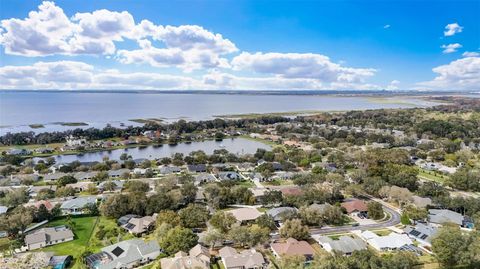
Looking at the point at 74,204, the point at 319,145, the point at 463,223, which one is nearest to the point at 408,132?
the point at 319,145

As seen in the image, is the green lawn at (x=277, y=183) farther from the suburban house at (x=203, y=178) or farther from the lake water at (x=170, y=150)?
the lake water at (x=170, y=150)

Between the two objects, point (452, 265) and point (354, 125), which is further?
point (354, 125)

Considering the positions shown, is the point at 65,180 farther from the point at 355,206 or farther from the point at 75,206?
the point at 355,206

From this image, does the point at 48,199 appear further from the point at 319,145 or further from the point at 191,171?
the point at 319,145

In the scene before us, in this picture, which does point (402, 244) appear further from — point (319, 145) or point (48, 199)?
point (319, 145)

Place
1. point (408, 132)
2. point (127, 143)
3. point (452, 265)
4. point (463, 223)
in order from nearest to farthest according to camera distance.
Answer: point (452, 265) → point (463, 223) → point (127, 143) → point (408, 132)

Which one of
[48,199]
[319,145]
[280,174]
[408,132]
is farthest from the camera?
[408,132]
